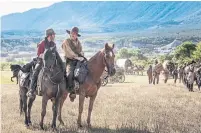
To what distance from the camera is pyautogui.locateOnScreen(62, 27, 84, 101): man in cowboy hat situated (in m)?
12.8

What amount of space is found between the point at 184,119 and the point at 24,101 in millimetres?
5032

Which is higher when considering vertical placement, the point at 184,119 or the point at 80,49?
the point at 80,49

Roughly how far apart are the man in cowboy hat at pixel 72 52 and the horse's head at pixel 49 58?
1.07 meters

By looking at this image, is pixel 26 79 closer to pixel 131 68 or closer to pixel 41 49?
pixel 41 49

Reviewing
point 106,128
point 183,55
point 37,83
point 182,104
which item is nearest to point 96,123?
point 106,128

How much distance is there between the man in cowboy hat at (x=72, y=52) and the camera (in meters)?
12.8

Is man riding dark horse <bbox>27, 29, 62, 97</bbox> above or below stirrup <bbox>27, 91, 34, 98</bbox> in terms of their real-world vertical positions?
above

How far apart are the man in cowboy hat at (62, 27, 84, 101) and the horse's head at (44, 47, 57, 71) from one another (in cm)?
107

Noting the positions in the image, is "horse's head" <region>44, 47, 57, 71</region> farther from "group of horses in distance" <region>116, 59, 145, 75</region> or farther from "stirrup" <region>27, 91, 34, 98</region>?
"group of horses in distance" <region>116, 59, 145, 75</region>

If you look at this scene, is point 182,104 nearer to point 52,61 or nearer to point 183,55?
point 52,61

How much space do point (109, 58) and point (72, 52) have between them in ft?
4.38

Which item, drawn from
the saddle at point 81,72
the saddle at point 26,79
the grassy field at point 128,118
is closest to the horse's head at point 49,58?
the saddle at point 81,72

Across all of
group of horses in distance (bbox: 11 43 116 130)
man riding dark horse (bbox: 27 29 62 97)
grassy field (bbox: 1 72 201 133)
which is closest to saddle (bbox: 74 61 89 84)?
group of horses in distance (bbox: 11 43 116 130)

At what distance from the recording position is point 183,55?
4749 inches
